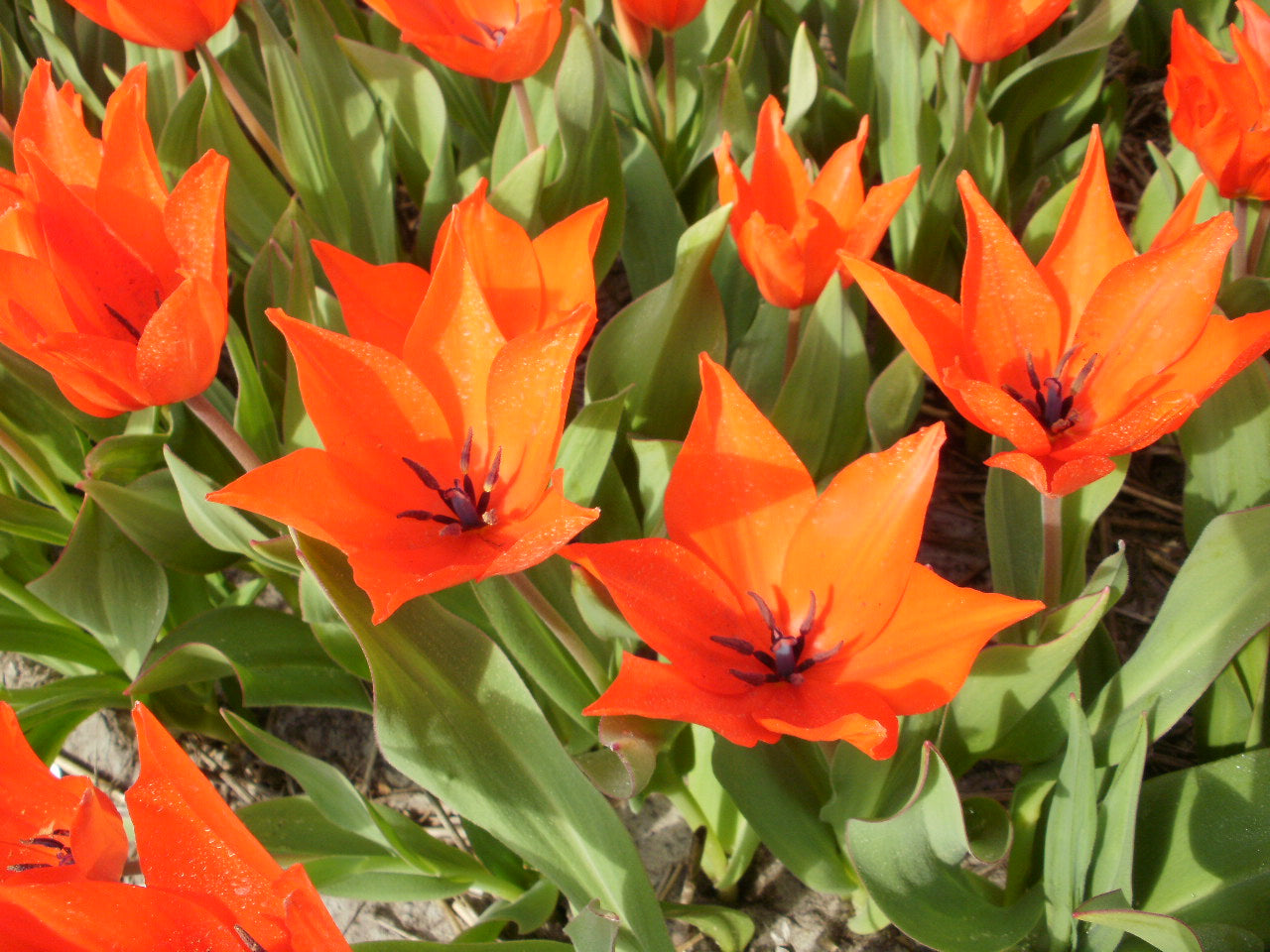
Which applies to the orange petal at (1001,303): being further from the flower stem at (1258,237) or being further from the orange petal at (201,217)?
the orange petal at (201,217)

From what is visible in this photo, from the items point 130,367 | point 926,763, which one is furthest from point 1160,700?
point 130,367

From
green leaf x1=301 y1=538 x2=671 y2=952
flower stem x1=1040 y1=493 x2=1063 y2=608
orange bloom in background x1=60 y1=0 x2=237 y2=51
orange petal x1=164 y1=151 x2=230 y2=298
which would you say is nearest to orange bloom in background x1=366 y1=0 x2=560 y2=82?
orange bloom in background x1=60 y1=0 x2=237 y2=51

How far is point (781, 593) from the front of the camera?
38.8 inches

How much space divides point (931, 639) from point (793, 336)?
0.59 metres

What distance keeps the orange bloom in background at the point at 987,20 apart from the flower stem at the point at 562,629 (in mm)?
929

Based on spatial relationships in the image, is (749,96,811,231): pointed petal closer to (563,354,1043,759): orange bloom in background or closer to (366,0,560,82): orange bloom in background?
(366,0,560,82): orange bloom in background

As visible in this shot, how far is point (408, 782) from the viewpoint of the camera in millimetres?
1613

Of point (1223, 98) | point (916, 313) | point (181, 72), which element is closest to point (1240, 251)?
point (1223, 98)

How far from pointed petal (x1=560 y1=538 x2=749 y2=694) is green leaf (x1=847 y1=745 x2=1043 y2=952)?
0.20 metres

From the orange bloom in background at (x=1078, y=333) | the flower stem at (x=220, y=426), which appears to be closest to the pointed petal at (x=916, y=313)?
the orange bloom in background at (x=1078, y=333)

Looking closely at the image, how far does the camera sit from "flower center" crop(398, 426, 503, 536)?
97 centimetres

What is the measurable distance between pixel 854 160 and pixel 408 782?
1.12 metres

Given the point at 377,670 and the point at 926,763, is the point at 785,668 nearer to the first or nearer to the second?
the point at 926,763

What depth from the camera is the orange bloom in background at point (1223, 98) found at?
119 centimetres
